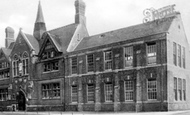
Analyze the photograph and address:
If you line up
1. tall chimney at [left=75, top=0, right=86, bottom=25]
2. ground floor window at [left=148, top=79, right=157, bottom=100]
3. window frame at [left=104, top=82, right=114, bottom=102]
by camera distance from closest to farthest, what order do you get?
1. ground floor window at [left=148, top=79, right=157, bottom=100]
2. window frame at [left=104, top=82, right=114, bottom=102]
3. tall chimney at [left=75, top=0, right=86, bottom=25]

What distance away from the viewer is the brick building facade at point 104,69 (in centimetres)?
3131

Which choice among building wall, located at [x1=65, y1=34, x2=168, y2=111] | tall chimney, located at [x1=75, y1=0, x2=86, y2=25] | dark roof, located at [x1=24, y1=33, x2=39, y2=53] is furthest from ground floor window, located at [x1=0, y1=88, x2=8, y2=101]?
tall chimney, located at [x1=75, y1=0, x2=86, y2=25]

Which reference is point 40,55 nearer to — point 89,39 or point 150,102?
point 89,39

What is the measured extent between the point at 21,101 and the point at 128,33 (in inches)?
865

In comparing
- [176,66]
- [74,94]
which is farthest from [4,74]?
[176,66]

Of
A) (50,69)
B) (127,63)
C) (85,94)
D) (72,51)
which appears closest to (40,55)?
(50,69)

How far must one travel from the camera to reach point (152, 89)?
31.3 m

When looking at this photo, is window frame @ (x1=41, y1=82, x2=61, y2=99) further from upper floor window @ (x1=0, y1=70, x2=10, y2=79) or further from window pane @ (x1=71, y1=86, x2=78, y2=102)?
upper floor window @ (x1=0, y1=70, x2=10, y2=79)

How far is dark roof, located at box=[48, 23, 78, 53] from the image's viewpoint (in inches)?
1687

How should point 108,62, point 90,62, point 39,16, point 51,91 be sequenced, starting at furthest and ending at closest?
1. point 39,16
2. point 51,91
3. point 90,62
4. point 108,62

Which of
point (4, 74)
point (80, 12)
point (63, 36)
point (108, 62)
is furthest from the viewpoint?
point (4, 74)

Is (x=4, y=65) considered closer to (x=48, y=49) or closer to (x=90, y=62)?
(x=48, y=49)

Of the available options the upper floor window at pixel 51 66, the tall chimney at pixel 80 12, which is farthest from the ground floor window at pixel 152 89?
the tall chimney at pixel 80 12

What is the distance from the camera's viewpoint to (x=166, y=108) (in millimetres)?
29656
